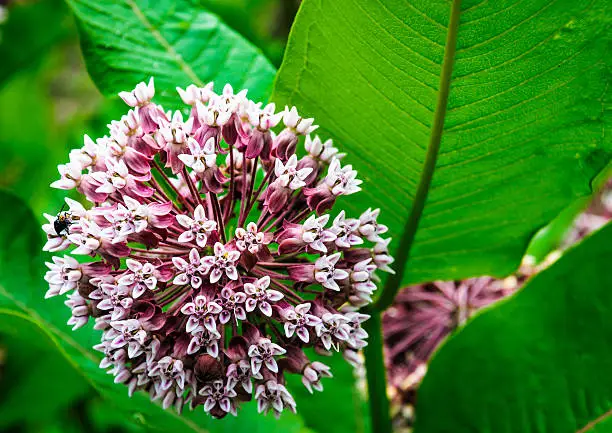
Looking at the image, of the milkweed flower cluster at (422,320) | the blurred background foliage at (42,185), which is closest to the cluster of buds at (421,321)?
the milkweed flower cluster at (422,320)

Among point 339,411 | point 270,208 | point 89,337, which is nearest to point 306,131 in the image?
point 270,208

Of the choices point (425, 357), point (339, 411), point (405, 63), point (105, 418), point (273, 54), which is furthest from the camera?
point (105, 418)

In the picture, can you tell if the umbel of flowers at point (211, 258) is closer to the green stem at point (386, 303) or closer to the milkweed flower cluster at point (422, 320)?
the green stem at point (386, 303)

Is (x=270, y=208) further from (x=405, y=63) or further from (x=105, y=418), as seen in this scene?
(x=105, y=418)

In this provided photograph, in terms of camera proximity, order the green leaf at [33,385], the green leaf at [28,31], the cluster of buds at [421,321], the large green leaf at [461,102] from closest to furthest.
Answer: the large green leaf at [461,102] < the cluster of buds at [421,321] < the green leaf at [33,385] < the green leaf at [28,31]

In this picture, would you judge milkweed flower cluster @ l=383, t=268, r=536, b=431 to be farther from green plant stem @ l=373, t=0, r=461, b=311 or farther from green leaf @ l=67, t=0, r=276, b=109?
green leaf @ l=67, t=0, r=276, b=109

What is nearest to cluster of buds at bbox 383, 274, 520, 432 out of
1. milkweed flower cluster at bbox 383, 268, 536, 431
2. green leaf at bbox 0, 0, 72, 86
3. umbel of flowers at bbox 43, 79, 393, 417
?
milkweed flower cluster at bbox 383, 268, 536, 431
